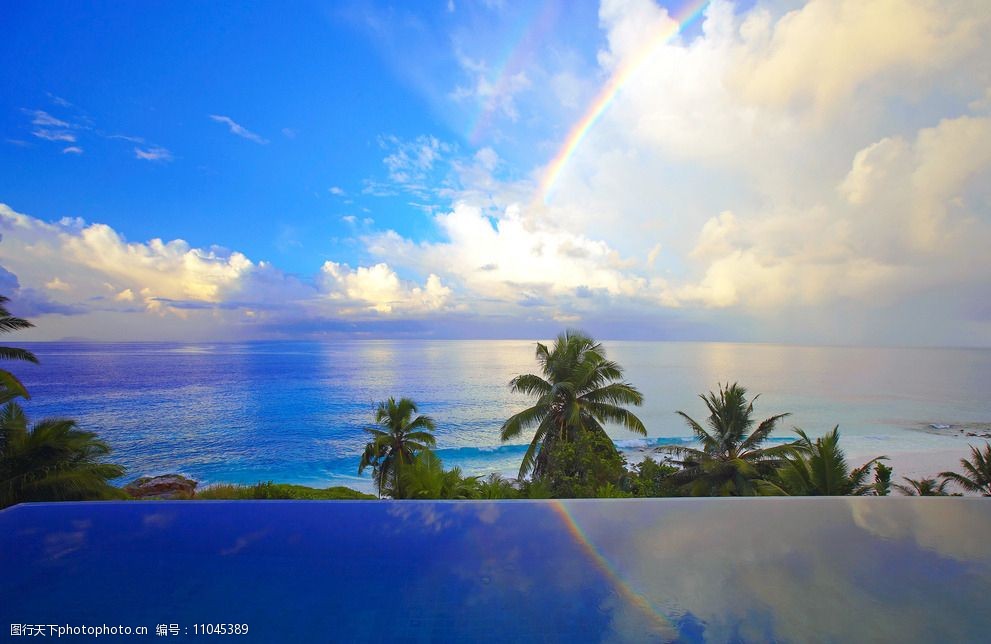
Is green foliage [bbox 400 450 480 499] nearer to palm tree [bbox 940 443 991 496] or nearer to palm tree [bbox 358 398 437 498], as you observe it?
palm tree [bbox 358 398 437 498]

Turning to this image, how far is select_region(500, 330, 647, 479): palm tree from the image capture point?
11.7 metres

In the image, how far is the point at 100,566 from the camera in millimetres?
2902

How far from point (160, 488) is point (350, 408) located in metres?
17.9

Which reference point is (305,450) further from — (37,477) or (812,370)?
(812,370)

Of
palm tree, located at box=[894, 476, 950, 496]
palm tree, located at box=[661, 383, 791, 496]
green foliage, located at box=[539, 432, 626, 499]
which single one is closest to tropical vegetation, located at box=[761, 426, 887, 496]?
palm tree, located at box=[661, 383, 791, 496]

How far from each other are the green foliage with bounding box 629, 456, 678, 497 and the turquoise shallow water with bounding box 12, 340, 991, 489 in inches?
327

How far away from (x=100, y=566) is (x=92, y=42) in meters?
17.1

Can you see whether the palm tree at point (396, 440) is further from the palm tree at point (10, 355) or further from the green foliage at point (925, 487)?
the green foliage at point (925, 487)

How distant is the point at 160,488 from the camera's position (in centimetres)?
1536

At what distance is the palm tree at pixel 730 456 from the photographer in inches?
432

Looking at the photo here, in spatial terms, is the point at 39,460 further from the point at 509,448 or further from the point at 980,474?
the point at 980,474

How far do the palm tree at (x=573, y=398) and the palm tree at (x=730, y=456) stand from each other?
5.99 feet

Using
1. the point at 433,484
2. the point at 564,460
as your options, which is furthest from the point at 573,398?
the point at 433,484

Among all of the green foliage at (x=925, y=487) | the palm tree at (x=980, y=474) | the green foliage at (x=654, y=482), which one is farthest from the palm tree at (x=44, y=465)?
the palm tree at (x=980, y=474)
